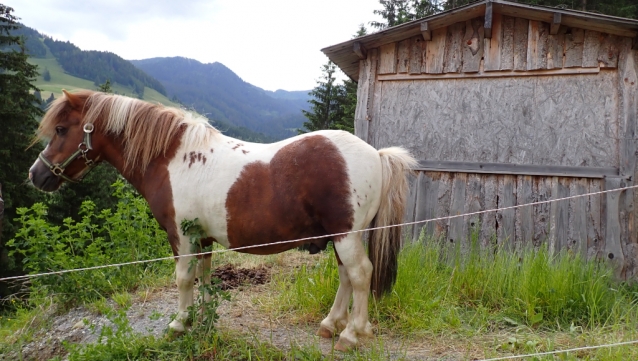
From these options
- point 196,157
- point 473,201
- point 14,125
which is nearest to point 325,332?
point 196,157

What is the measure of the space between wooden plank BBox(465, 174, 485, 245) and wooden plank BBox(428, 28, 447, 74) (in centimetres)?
147

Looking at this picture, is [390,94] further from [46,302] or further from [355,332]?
[46,302]

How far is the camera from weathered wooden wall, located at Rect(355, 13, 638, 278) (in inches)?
185

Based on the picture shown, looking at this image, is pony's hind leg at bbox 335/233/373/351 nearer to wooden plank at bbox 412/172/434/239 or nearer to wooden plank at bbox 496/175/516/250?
wooden plank at bbox 412/172/434/239

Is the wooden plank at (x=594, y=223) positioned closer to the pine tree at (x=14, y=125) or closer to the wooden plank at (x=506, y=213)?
the wooden plank at (x=506, y=213)

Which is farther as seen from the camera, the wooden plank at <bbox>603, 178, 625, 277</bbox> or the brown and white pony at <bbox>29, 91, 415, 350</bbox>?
the wooden plank at <bbox>603, 178, 625, 277</bbox>

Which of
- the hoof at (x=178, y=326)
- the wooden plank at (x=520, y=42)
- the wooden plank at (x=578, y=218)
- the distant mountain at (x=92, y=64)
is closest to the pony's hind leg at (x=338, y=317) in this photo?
the hoof at (x=178, y=326)

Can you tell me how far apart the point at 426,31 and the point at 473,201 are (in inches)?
87.3

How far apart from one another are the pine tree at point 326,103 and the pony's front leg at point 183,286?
52.6 ft

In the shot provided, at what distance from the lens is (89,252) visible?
4832mm

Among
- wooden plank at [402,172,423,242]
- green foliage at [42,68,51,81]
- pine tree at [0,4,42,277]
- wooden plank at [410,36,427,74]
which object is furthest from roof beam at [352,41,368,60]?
green foliage at [42,68,51,81]

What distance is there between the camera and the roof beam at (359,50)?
5.55 m

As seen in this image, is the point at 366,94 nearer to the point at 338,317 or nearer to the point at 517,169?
the point at 517,169

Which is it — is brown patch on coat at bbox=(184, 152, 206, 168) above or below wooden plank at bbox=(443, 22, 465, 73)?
below
